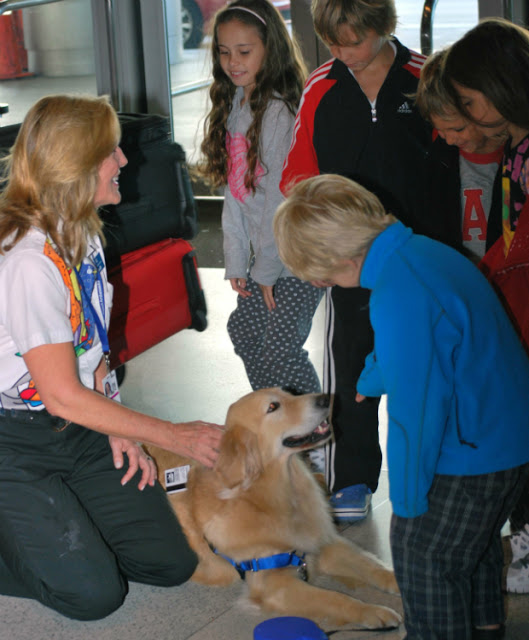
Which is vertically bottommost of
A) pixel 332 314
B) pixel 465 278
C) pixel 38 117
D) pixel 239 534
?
pixel 239 534

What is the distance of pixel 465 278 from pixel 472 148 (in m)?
0.63

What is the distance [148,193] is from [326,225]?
2048mm

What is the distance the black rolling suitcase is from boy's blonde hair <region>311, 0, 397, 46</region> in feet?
4.59

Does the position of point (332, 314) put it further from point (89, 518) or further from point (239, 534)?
point (89, 518)

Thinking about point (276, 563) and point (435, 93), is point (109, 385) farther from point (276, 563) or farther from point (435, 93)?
point (435, 93)

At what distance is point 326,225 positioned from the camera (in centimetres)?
154

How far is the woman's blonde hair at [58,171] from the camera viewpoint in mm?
1875

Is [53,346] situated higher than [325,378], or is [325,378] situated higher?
[53,346]

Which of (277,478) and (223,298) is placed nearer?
(277,478)

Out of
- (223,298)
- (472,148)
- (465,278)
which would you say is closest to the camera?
(465,278)

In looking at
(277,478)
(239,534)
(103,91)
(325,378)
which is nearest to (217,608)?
(239,534)

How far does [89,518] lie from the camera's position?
82.2 inches

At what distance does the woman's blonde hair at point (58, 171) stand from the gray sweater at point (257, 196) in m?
0.71

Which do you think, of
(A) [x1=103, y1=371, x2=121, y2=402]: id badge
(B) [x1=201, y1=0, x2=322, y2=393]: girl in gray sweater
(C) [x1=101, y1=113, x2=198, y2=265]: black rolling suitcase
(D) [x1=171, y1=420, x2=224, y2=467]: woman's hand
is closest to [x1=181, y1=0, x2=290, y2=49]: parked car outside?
(C) [x1=101, y1=113, x2=198, y2=265]: black rolling suitcase
